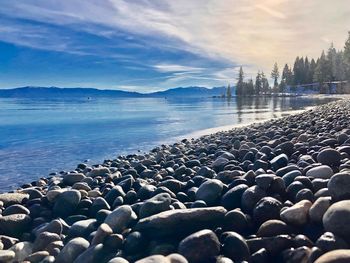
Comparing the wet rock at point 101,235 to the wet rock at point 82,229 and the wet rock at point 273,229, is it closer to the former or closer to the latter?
the wet rock at point 82,229

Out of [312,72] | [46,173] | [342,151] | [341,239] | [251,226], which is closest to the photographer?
[341,239]

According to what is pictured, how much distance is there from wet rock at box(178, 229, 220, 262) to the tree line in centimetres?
7308

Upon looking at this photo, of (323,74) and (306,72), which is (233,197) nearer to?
(323,74)

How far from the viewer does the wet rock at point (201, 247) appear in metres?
3.27

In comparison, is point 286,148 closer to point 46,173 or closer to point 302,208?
point 302,208

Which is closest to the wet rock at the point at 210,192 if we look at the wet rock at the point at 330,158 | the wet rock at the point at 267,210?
the wet rock at the point at 267,210

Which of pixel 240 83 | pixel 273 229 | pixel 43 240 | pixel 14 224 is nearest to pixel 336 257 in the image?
pixel 273 229

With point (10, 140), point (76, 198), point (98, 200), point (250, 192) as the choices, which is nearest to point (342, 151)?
point (250, 192)

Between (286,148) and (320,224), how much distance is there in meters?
3.86

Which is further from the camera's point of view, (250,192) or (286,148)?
(286,148)

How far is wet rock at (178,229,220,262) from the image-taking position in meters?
3.27

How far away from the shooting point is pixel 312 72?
112 m

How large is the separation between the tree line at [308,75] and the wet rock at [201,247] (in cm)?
7308

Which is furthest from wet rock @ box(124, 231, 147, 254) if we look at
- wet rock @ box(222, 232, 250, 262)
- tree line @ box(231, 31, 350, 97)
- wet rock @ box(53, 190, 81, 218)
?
tree line @ box(231, 31, 350, 97)
